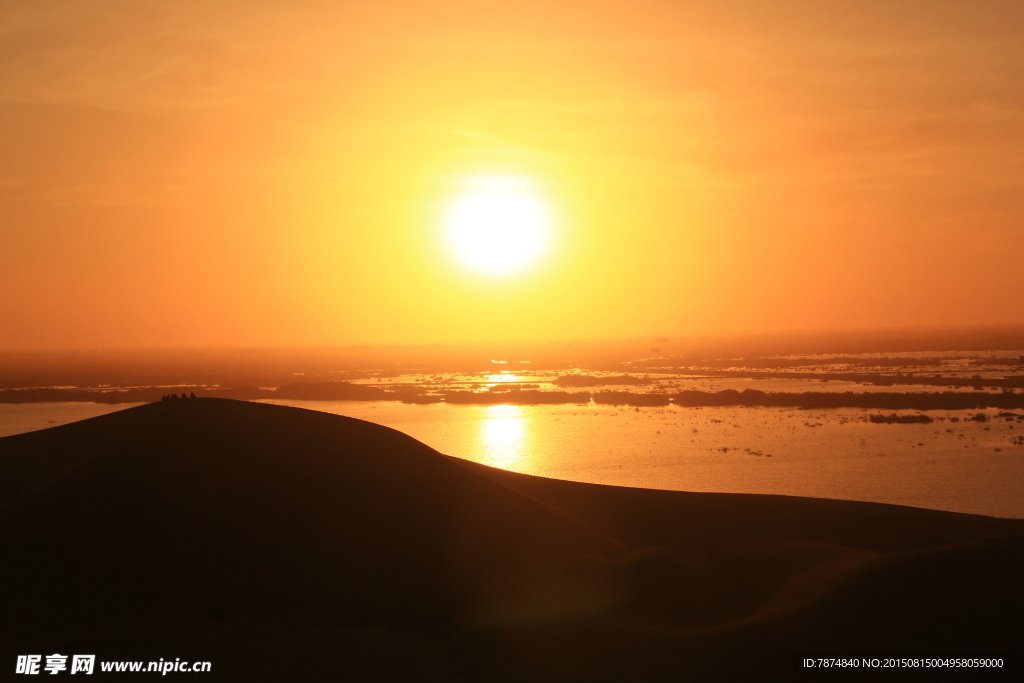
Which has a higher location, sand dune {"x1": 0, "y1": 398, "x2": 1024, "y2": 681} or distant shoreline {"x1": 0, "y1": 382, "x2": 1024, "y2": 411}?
distant shoreline {"x1": 0, "y1": 382, "x2": 1024, "y2": 411}

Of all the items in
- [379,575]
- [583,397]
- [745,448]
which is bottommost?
[379,575]

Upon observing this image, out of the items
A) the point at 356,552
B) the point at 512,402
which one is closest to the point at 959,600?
the point at 356,552

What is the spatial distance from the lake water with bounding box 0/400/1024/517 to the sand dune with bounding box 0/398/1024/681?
1544cm

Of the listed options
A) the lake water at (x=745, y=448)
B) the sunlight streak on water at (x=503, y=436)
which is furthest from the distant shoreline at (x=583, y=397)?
the sunlight streak on water at (x=503, y=436)

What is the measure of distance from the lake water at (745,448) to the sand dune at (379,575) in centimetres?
1544

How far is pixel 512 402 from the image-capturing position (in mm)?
64062

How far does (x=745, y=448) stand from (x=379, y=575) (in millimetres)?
30673

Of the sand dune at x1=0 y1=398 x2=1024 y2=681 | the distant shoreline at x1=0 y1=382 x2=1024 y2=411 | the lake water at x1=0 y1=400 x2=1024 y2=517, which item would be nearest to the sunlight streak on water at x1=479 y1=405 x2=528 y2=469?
the lake water at x1=0 y1=400 x2=1024 y2=517

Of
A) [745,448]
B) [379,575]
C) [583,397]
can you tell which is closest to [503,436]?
[745,448]

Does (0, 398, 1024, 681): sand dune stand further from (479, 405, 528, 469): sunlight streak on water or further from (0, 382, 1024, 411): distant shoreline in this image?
(0, 382, 1024, 411): distant shoreline

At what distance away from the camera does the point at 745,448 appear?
40.1 m

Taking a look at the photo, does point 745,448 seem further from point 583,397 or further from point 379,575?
point 379,575

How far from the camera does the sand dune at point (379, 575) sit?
11.0 metres

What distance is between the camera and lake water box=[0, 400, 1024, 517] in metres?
30.9
